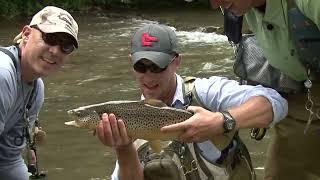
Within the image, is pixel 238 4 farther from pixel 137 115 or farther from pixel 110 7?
pixel 110 7

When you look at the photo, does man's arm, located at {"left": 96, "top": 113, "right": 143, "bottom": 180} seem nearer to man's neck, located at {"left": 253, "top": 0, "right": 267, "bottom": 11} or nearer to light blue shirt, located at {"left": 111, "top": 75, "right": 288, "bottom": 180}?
light blue shirt, located at {"left": 111, "top": 75, "right": 288, "bottom": 180}

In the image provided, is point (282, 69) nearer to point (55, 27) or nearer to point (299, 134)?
point (299, 134)

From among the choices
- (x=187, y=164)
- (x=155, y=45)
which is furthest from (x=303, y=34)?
(x=187, y=164)

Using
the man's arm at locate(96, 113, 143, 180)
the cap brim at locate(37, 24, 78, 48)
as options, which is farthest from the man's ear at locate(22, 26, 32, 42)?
the man's arm at locate(96, 113, 143, 180)

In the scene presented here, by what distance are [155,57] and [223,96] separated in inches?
19.4

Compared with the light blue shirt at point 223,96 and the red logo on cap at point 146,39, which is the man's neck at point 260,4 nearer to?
the light blue shirt at point 223,96

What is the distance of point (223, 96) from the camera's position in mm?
3777

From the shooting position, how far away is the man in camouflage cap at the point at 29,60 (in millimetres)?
4605

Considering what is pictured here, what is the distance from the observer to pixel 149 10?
30.3 m

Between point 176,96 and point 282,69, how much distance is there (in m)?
0.65

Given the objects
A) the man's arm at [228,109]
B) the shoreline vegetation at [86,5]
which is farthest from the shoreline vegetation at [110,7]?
the man's arm at [228,109]

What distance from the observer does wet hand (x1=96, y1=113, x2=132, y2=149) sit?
134 inches

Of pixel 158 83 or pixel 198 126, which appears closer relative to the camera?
pixel 198 126

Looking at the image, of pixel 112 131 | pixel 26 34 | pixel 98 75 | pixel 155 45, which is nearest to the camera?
pixel 112 131
